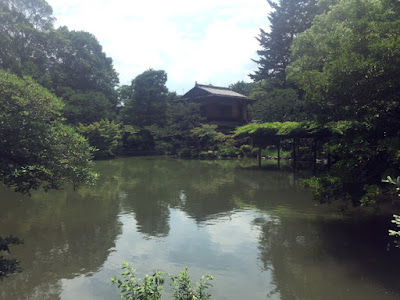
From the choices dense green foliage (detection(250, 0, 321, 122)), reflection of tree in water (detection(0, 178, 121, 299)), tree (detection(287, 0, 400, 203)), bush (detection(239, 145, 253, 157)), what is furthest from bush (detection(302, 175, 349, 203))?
dense green foliage (detection(250, 0, 321, 122))

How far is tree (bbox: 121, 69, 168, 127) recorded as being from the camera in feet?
122

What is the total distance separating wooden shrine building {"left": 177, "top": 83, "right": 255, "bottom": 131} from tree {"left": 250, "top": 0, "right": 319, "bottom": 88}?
24.6 feet

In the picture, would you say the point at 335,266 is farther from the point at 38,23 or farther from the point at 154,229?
the point at 38,23

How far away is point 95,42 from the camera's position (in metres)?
41.8

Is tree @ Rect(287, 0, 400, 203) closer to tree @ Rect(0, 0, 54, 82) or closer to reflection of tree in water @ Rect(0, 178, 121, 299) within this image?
reflection of tree in water @ Rect(0, 178, 121, 299)

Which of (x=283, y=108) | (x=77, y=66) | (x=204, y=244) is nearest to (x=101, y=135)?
(x=77, y=66)

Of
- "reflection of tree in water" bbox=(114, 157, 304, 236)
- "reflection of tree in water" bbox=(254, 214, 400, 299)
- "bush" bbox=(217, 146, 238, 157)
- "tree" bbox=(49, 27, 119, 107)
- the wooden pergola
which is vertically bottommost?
"reflection of tree in water" bbox=(254, 214, 400, 299)

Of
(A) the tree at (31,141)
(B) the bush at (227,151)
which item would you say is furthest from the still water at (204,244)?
(B) the bush at (227,151)

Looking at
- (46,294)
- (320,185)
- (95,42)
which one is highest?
(95,42)

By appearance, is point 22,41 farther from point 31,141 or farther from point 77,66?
point 31,141

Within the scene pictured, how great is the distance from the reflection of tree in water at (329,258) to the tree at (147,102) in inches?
1148

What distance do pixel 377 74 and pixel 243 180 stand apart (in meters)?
11.8

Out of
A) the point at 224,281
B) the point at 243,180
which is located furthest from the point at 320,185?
the point at 243,180

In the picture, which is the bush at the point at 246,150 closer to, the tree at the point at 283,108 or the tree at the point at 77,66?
the tree at the point at 283,108
